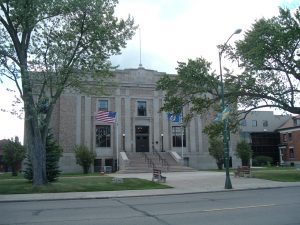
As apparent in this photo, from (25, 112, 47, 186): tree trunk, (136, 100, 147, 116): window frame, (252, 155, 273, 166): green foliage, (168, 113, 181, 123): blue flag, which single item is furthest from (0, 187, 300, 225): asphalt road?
(252, 155, 273, 166): green foliage

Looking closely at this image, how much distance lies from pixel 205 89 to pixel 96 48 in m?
9.37

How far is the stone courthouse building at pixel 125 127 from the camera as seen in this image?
46.4 metres

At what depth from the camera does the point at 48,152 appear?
27125mm

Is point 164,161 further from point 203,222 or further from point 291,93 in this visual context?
point 203,222

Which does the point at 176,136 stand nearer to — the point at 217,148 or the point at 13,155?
the point at 217,148

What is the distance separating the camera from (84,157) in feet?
141

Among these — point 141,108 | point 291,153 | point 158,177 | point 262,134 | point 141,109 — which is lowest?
point 158,177

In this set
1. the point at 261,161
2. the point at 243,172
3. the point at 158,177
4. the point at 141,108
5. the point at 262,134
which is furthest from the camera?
the point at 262,134

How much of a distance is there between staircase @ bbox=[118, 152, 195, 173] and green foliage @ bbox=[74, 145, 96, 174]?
4.36 meters

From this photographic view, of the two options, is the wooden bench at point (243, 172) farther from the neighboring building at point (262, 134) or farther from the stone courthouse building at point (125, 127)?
the neighboring building at point (262, 134)

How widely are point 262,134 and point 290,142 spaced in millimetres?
5861

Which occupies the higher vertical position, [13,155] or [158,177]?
[13,155]

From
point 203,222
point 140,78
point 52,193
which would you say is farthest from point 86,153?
point 203,222

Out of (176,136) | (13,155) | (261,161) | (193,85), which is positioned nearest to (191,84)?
(193,85)
